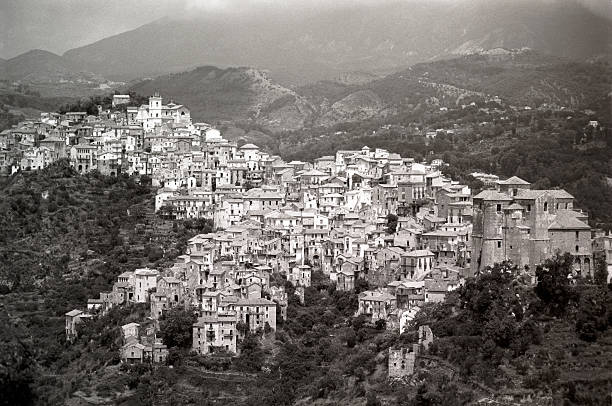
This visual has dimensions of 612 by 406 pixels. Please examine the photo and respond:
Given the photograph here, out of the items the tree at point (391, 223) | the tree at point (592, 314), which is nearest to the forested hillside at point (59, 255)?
the tree at point (391, 223)

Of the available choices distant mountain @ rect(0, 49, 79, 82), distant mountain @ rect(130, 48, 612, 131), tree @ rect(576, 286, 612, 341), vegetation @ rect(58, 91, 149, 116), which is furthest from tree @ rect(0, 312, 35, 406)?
distant mountain @ rect(0, 49, 79, 82)

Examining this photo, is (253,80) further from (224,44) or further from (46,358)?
(46,358)

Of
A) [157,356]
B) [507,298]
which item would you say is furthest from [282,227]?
[507,298]

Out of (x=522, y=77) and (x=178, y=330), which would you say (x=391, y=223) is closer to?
(x=178, y=330)

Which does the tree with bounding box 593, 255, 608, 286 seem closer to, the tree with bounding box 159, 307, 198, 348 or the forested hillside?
the tree with bounding box 159, 307, 198, 348

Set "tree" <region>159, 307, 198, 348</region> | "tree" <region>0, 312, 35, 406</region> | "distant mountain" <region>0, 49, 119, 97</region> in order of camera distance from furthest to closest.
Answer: "distant mountain" <region>0, 49, 119, 97</region>
"tree" <region>159, 307, 198, 348</region>
"tree" <region>0, 312, 35, 406</region>
